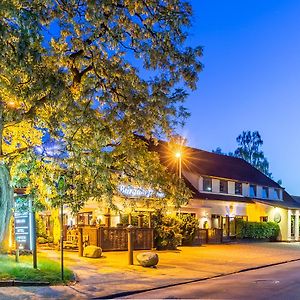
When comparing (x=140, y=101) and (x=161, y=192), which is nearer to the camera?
(x=140, y=101)

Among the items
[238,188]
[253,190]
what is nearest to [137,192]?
[238,188]

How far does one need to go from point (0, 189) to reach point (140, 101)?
448cm

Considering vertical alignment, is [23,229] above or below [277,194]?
below

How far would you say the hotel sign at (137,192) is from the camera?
16.5 meters

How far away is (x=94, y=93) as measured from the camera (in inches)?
557

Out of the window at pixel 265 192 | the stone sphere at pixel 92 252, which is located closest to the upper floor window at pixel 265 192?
the window at pixel 265 192

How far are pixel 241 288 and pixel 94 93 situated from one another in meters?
6.87

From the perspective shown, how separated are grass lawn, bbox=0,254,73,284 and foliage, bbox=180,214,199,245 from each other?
45.2 feet

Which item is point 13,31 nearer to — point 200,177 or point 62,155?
point 62,155

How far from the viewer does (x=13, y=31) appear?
34.1 ft

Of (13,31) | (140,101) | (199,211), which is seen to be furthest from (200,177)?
(13,31)

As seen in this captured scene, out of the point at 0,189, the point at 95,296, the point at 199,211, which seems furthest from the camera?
the point at 199,211

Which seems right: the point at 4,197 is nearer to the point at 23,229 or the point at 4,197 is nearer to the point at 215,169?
the point at 23,229

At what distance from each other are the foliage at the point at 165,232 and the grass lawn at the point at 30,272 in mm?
10097
